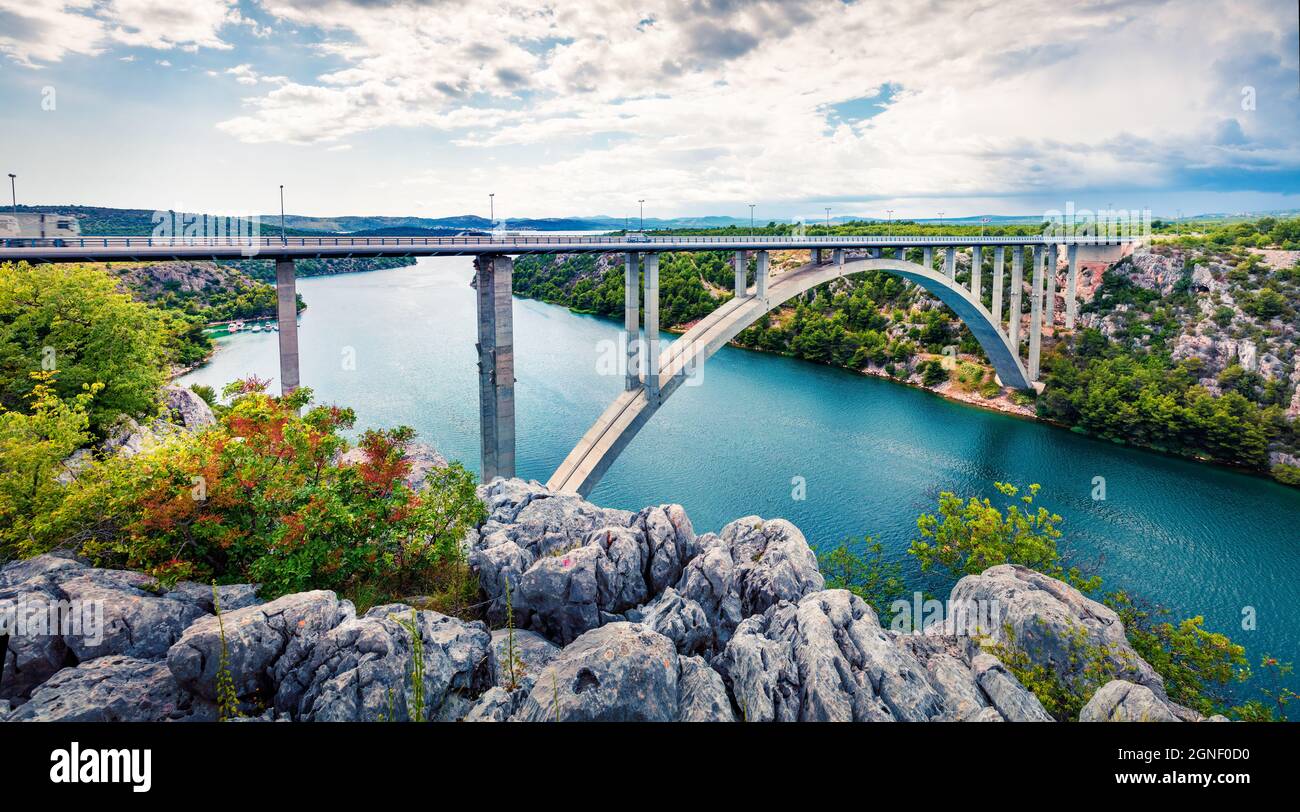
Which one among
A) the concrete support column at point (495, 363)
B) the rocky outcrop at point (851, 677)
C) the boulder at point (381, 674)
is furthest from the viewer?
the concrete support column at point (495, 363)

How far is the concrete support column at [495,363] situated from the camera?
74.7 feet

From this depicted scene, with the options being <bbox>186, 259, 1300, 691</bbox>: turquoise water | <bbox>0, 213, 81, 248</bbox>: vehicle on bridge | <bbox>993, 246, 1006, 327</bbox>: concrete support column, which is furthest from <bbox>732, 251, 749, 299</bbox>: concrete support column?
<bbox>993, 246, 1006, 327</bbox>: concrete support column

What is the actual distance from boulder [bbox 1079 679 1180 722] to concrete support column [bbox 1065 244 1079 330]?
5077cm

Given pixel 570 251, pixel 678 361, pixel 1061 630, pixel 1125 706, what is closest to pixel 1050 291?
pixel 678 361

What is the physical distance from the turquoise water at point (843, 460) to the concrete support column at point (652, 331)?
181 inches

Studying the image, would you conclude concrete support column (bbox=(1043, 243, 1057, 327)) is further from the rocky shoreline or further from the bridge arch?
the rocky shoreline

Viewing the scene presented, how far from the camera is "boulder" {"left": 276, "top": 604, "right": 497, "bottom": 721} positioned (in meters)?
9.02

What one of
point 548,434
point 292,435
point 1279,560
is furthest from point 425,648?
point 1279,560

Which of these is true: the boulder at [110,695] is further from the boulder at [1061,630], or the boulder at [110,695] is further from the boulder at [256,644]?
the boulder at [1061,630]

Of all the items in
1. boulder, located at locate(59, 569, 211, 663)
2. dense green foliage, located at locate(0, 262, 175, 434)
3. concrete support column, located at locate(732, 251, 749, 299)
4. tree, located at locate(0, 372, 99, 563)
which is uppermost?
concrete support column, located at locate(732, 251, 749, 299)

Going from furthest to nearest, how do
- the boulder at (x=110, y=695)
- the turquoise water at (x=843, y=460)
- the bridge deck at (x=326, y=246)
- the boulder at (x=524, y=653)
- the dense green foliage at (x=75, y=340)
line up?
the turquoise water at (x=843, y=460) → the bridge deck at (x=326, y=246) → the dense green foliage at (x=75, y=340) → the boulder at (x=524, y=653) → the boulder at (x=110, y=695)

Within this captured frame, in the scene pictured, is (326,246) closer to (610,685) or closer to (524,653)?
(524,653)

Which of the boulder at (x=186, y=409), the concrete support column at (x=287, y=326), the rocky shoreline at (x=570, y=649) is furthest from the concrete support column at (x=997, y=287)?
the boulder at (x=186, y=409)
